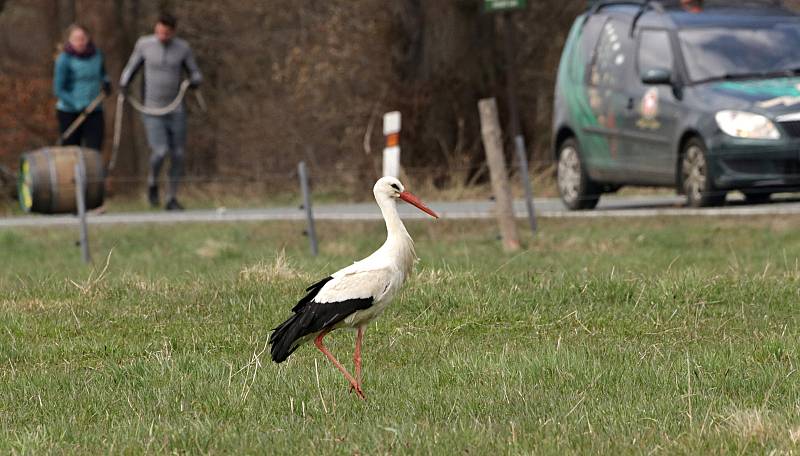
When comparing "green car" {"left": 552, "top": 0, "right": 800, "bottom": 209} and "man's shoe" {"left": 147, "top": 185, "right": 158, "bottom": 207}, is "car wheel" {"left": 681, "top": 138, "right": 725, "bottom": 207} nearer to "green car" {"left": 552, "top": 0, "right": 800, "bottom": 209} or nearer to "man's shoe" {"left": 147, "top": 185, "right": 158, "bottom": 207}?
"green car" {"left": 552, "top": 0, "right": 800, "bottom": 209}

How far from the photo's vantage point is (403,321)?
30.2ft

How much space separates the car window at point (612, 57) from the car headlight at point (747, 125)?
2179mm

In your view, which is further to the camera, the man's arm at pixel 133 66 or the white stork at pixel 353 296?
the man's arm at pixel 133 66

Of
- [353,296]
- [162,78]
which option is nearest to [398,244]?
[353,296]

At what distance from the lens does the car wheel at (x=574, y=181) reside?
19.8m

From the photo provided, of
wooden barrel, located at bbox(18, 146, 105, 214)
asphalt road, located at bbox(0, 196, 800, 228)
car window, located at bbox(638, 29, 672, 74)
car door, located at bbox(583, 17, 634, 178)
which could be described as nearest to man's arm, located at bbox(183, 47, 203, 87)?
wooden barrel, located at bbox(18, 146, 105, 214)

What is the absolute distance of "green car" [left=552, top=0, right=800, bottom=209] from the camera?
54.0ft

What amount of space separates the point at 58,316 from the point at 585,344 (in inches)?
124

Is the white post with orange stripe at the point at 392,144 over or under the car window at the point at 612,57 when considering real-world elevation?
under

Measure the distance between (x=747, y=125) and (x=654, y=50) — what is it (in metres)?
2.05

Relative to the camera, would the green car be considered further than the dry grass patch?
Yes

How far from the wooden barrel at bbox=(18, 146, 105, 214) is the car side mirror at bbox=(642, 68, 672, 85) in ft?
22.5

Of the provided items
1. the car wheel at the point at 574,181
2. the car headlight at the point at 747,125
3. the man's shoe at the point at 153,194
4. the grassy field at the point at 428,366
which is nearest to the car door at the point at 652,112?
the car headlight at the point at 747,125

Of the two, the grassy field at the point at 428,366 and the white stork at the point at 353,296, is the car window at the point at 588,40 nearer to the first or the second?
the grassy field at the point at 428,366
